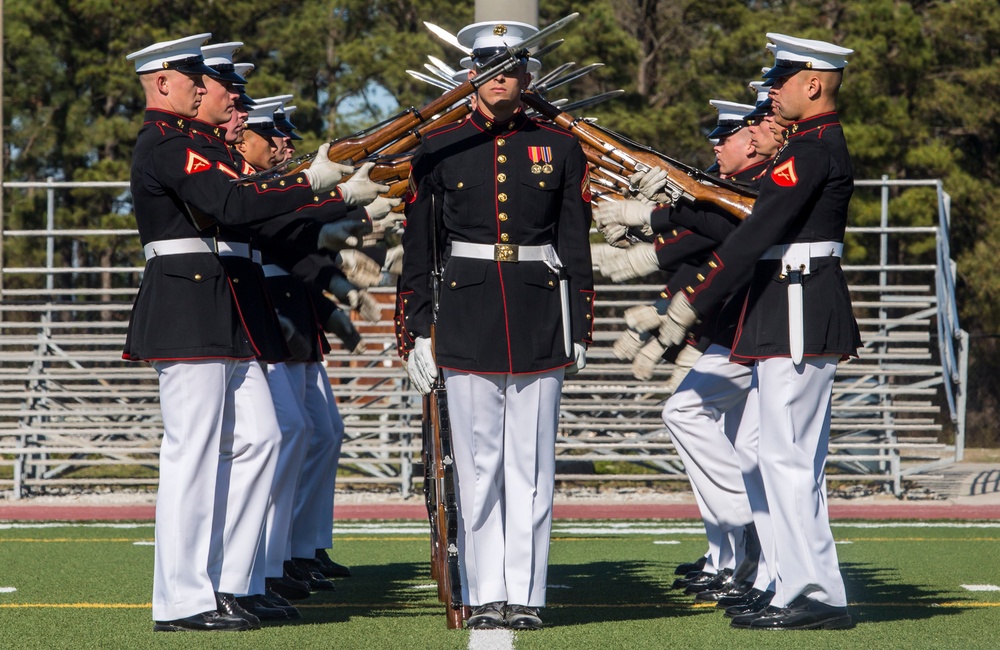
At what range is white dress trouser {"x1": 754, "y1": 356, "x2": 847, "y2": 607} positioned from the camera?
209 inches

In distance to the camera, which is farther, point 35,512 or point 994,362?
point 994,362

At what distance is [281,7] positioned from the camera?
1056 inches

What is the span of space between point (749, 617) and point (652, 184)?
1.79 meters

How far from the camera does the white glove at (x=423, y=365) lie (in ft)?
17.8

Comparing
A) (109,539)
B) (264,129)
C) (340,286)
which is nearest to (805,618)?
(340,286)

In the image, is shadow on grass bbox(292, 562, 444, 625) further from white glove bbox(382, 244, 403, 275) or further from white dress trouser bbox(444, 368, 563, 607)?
white glove bbox(382, 244, 403, 275)

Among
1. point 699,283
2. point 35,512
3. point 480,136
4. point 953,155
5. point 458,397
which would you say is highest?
point 953,155

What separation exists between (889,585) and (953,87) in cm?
1741

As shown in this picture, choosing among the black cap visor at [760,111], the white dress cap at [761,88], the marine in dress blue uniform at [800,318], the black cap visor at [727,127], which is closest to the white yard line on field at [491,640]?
the marine in dress blue uniform at [800,318]

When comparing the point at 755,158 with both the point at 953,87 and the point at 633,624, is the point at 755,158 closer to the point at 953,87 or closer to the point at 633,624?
the point at 633,624

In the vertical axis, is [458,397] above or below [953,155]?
below

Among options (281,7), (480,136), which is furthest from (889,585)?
(281,7)

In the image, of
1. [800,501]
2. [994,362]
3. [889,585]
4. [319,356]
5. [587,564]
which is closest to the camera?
[800,501]

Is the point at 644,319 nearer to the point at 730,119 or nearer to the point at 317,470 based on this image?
the point at 730,119
